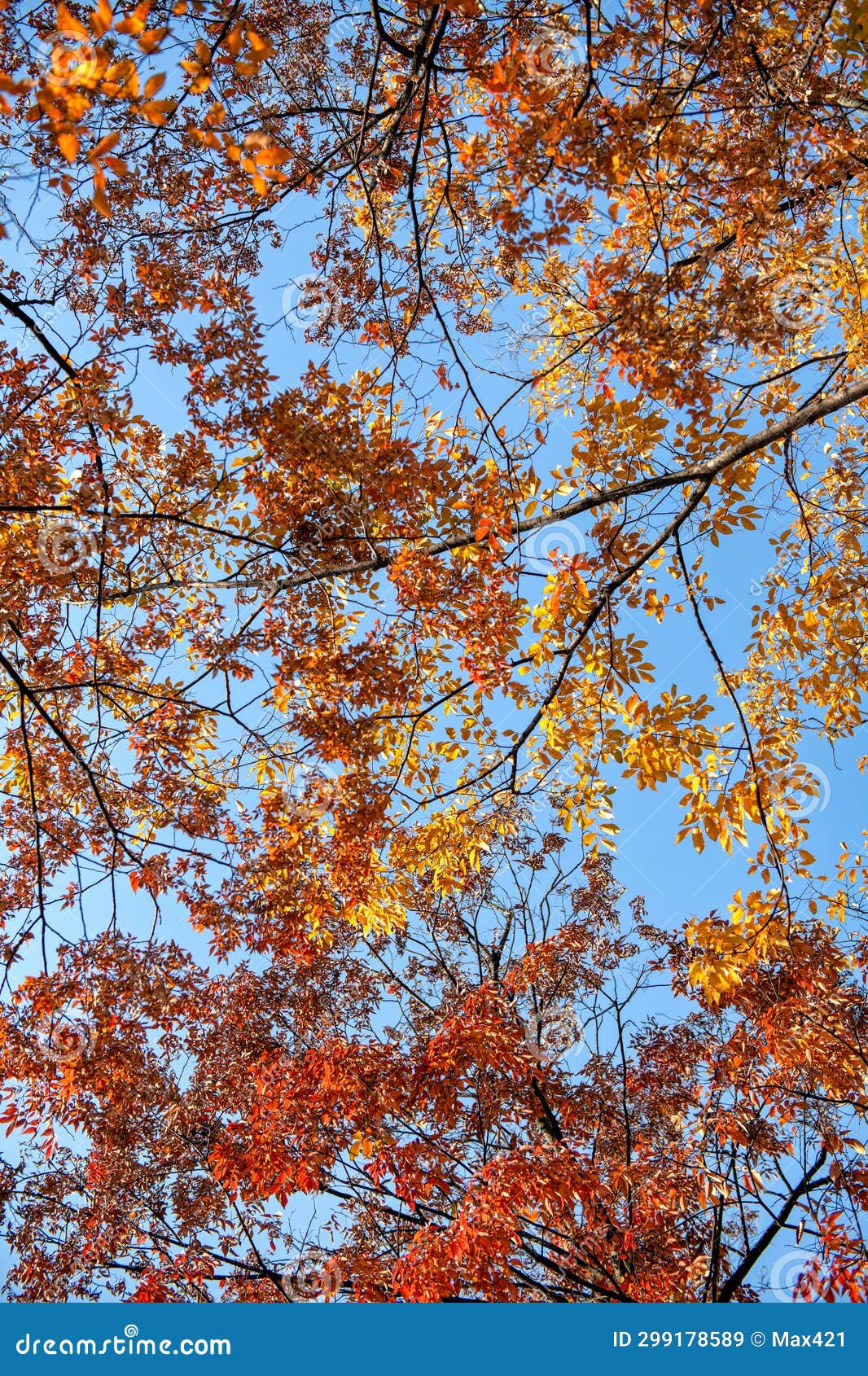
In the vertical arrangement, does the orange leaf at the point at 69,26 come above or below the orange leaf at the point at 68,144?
above

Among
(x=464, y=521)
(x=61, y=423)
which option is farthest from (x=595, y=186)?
(x=61, y=423)

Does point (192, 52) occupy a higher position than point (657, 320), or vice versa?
point (192, 52)

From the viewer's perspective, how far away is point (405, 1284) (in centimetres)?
449

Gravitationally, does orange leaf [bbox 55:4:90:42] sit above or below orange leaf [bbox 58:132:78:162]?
above

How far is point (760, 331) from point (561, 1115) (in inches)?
263

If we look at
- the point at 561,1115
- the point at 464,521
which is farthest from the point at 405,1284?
the point at 464,521

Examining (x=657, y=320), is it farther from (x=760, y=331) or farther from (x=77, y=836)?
(x=77, y=836)

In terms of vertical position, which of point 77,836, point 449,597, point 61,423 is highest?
point 61,423

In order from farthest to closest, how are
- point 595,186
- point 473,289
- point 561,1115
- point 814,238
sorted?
point 561,1115 < point 473,289 < point 814,238 < point 595,186

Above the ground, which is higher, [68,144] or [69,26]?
[69,26]

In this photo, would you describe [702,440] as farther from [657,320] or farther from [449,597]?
[449,597]

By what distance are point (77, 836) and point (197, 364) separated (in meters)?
3.46

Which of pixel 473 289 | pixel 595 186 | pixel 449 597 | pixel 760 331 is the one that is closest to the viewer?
pixel 595 186

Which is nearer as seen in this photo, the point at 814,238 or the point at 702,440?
the point at 702,440
